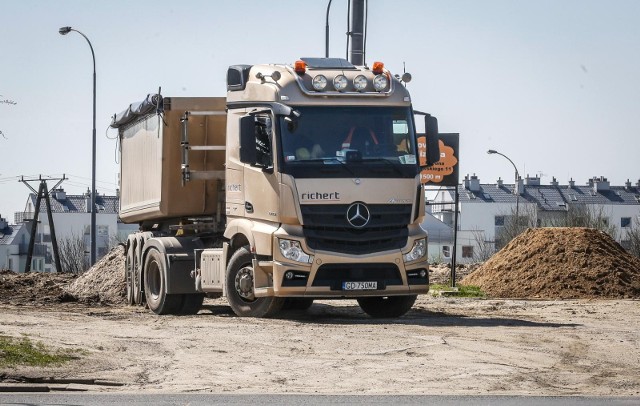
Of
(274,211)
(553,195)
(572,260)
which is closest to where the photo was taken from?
(274,211)

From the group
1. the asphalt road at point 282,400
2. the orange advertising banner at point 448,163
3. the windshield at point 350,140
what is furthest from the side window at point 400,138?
the orange advertising banner at point 448,163

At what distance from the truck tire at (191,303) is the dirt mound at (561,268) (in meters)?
9.56

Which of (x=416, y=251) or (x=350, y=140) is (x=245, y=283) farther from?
(x=350, y=140)

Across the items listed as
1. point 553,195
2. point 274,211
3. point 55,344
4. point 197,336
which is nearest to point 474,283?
point 274,211

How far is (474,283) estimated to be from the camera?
33.1 metres

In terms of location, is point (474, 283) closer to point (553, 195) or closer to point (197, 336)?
point (197, 336)

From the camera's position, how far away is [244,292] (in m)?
21.6

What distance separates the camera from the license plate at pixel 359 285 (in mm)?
20625

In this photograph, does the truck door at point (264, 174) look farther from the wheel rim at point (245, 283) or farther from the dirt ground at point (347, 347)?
the dirt ground at point (347, 347)

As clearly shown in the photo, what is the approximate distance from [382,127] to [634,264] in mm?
13269

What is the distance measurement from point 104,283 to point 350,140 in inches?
462

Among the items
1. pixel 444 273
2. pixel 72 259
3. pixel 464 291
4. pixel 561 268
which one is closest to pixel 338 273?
pixel 464 291

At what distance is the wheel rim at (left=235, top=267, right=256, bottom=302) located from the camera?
21375 millimetres

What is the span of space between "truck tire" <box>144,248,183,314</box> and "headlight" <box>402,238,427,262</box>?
4797 mm
